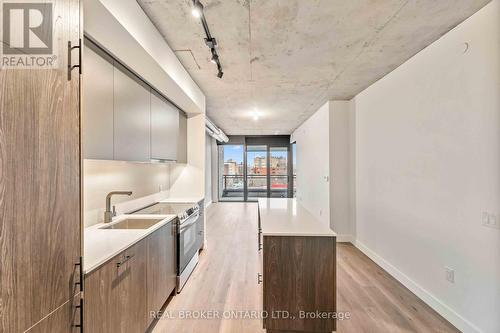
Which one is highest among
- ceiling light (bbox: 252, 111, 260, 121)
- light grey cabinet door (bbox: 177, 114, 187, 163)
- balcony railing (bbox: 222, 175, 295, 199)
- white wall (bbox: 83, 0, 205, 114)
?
ceiling light (bbox: 252, 111, 260, 121)

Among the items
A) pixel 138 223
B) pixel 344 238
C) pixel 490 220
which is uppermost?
pixel 490 220

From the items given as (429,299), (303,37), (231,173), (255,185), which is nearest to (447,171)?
(429,299)

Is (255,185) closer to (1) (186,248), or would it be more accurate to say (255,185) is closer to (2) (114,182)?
(1) (186,248)

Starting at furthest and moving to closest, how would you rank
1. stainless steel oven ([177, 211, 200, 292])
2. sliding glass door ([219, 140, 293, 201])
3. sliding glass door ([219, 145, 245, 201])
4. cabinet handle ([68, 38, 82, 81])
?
sliding glass door ([219, 145, 245, 201]) < sliding glass door ([219, 140, 293, 201]) < stainless steel oven ([177, 211, 200, 292]) < cabinet handle ([68, 38, 82, 81])

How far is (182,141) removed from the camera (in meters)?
3.78

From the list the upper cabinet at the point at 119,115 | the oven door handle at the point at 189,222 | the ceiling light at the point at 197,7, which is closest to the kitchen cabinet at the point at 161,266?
the oven door handle at the point at 189,222

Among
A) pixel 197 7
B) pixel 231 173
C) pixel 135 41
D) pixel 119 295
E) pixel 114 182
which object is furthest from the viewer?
pixel 231 173

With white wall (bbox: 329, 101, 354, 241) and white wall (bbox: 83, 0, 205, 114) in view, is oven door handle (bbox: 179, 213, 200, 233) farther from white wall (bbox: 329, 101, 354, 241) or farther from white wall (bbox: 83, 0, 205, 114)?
white wall (bbox: 329, 101, 354, 241)

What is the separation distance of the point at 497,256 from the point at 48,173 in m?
3.05

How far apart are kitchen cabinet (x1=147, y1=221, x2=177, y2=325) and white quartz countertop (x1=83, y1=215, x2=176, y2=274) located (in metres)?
0.14

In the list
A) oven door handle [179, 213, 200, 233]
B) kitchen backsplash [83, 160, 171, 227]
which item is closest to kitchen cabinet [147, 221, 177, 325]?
oven door handle [179, 213, 200, 233]

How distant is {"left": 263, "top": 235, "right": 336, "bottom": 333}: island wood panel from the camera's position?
1.89m

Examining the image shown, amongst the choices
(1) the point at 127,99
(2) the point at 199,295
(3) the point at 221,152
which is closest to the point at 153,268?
(2) the point at 199,295

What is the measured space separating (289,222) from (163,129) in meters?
2.02
